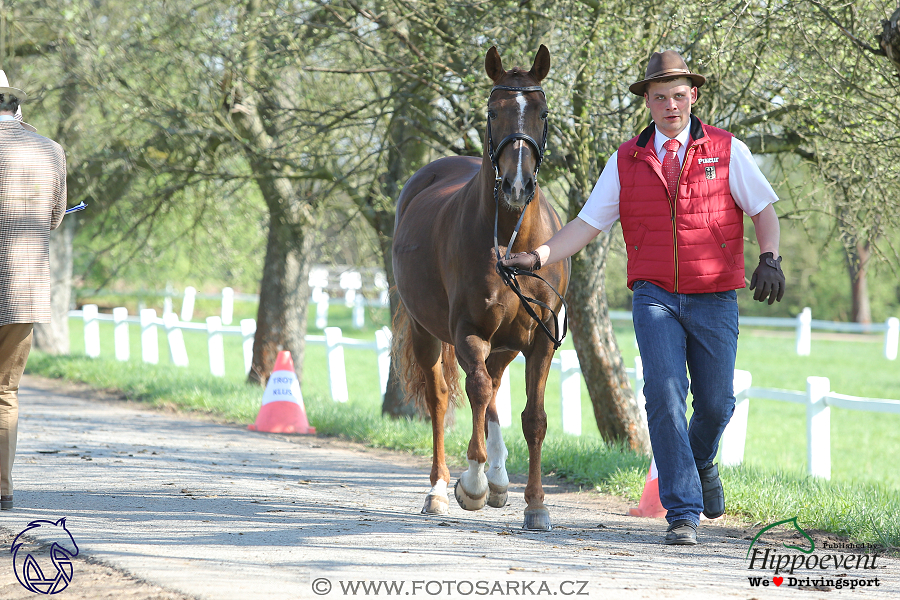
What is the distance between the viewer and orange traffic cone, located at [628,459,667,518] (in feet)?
17.7

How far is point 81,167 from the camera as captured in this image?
10.7m

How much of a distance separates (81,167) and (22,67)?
3.01 metres

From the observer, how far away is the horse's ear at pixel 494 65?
453 cm

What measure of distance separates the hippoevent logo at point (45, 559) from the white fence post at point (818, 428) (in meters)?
6.44

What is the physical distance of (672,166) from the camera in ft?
14.0

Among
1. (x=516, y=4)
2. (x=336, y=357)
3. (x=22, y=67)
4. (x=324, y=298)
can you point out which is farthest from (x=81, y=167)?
(x=324, y=298)

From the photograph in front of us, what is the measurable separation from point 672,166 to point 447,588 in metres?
2.31

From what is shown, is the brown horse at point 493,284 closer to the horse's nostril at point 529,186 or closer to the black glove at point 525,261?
the horse's nostril at point 529,186

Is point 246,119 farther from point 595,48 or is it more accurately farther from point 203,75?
point 595,48

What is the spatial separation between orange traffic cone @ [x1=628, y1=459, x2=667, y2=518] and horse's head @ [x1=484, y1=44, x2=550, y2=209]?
2.22 m

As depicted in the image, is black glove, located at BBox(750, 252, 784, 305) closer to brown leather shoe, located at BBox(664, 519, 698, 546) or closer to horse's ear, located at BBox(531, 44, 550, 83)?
brown leather shoe, located at BBox(664, 519, 698, 546)

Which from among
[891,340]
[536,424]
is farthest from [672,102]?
[891,340]

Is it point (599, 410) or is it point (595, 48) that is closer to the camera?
point (595, 48)

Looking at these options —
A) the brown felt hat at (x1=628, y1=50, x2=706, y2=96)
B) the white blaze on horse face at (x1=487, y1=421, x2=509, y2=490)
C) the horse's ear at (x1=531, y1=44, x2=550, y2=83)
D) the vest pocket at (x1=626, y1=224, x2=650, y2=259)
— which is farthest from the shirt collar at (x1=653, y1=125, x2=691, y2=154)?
the white blaze on horse face at (x1=487, y1=421, x2=509, y2=490)
